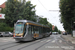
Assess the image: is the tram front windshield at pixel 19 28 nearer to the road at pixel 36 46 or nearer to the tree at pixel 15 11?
the road at pixel 36 46

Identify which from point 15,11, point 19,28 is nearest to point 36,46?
point 19,28

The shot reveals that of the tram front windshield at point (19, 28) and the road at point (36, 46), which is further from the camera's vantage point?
the tram front windshield at point (19, 28)

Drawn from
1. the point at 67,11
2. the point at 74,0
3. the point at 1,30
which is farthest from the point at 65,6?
the point at 1,30

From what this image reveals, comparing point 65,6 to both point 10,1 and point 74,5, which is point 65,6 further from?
point 10,1

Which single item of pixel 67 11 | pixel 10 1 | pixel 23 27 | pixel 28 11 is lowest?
pixel 23 27

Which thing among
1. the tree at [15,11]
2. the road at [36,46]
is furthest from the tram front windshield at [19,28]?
the tree at [15,11]

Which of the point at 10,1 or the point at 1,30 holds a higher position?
the point at 10,1

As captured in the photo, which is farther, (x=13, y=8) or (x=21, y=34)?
(x=13, y=8)

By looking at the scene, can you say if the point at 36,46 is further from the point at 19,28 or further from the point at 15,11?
the point at 15,11

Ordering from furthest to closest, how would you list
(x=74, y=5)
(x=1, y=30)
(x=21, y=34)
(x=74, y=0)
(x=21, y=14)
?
1. (x=21, y=14)
2. (x=1, y=30)
3. (x=74, y=5)
4. (x=74, y=0)
5. (x=21, y=34)

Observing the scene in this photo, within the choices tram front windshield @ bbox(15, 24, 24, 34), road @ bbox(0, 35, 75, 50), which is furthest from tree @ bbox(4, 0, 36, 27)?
road @ bbox(0, 35, 75, 50)

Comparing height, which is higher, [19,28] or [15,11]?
[15,11]

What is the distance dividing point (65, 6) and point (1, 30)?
934 inches

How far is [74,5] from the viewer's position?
69.4ft
